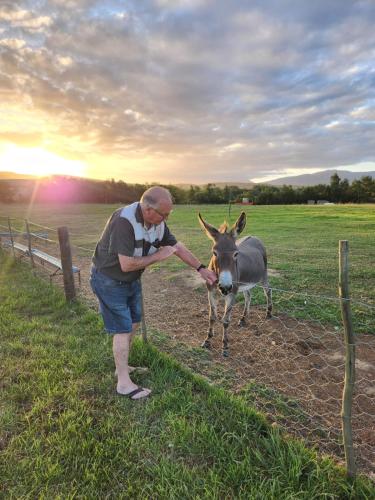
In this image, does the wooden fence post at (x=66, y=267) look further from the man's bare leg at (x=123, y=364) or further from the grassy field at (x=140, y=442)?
the man's bare leg at (x=123, y=364)

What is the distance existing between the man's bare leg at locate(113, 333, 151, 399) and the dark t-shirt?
2.40ft

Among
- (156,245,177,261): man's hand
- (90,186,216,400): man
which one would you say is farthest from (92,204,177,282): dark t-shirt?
(156,245,177,261): man's hand

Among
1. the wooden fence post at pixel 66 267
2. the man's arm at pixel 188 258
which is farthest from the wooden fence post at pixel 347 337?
the wooden fence post at pixel 66 267

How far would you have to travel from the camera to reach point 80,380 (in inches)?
160

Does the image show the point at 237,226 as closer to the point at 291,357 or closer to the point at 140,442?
the point at 291,357

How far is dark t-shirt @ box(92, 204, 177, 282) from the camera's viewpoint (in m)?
3.33

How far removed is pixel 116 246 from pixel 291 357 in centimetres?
324

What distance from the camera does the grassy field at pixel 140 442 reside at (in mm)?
2611

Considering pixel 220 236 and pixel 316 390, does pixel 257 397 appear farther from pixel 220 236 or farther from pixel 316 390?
pixel 220 236

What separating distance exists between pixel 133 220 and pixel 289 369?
3087mm

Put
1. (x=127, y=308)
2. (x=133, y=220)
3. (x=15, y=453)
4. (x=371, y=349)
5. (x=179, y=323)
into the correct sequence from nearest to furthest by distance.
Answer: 1. (x=15, y=453)
2. (x=133, y=220)
3. (x=127, y=308)
4. (x=371, y=349)
5. (x=179, y=323)

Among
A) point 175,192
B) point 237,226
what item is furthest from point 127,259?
point 175,192

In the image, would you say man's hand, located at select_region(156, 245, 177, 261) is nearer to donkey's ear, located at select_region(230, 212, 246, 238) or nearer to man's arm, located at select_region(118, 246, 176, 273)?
man's arm, located at select_region(118, 246, 176, 273)

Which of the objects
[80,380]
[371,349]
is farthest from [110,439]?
[371,349]
